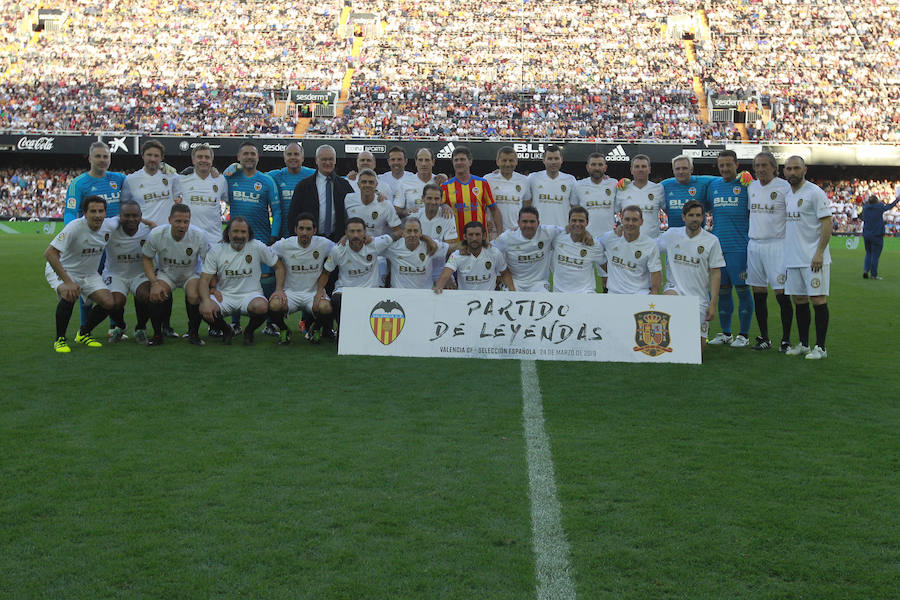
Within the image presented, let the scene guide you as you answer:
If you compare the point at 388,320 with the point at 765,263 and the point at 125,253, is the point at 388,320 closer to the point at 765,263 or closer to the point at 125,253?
the point at 125,253

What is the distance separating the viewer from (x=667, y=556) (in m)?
3.08

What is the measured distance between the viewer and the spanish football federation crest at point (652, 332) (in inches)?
267

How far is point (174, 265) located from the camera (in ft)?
25.1

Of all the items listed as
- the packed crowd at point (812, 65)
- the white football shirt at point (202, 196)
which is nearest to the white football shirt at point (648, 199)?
the white football shirt at point (202, 196)

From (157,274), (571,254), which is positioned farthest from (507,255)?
(157,274)

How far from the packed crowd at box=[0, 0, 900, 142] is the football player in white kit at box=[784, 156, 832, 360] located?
2735cm

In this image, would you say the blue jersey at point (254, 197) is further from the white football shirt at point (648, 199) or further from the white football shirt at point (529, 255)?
the white football shirt at point (648, 199)

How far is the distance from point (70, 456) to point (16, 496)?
584 mm

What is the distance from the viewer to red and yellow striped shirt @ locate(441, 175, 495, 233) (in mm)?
8242

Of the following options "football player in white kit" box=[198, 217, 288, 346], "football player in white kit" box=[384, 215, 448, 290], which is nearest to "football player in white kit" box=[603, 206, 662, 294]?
"football player in white kit" box=[384, 215, 448, 290]

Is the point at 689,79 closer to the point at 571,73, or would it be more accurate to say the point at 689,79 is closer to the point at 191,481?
the point at 571,73

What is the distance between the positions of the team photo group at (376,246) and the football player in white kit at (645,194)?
0.7 inches

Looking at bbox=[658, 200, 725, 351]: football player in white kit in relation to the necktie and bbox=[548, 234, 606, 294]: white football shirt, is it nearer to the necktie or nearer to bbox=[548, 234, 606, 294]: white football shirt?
bbox=[548, 234, 606, 294]: white football shirt

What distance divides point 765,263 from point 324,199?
416 centimetres
